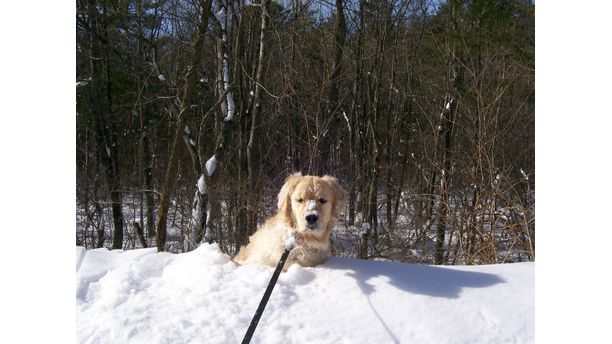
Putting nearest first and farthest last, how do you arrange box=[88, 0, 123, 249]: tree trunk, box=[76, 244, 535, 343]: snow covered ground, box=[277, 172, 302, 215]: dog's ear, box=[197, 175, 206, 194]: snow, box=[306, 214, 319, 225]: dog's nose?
box=[76, 244, 535, 343]: snow covered ground → box=[306, 214, 319, 225]: dog's nose → box=[277, 172, 302, 215]: dog's ear → box=[197, 175, 206, 194]: snow → box=[88, 0, 123, 249]: tree trunk

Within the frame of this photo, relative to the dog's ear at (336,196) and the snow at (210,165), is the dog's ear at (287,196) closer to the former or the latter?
the dog's ear at (336,196)

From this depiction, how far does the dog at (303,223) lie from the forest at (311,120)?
3319 millimetres

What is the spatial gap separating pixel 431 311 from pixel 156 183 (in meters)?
10.8

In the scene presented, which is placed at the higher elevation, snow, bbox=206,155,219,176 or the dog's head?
snow, bbox=206,155,219,176

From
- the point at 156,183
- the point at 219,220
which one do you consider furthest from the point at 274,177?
the point at 156,183

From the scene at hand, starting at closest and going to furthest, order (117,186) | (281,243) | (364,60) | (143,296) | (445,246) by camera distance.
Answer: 1. (143,296)
2. (281,243)
3. (445,246)
4. (117,186)
5. (364,60)

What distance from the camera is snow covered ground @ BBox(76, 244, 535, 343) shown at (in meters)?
2.23

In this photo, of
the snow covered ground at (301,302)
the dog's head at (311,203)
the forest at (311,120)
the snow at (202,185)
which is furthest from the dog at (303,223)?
the snow at (202,185)

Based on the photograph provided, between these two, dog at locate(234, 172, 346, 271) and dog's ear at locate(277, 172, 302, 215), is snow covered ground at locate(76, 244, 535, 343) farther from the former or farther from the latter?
dog's ear at locate(277, 172, 302, 215)

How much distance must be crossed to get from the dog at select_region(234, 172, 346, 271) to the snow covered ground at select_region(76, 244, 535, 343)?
0.25 meters

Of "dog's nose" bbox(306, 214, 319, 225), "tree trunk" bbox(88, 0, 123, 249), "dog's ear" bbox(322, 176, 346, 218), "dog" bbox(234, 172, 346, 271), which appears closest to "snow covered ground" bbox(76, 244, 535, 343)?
"dog" bbox(234, 172, 346, 271)

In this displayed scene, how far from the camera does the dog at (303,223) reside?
326 centimetres

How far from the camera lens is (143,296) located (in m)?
2.54
